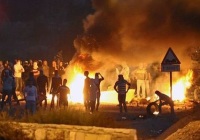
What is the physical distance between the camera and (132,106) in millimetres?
24859

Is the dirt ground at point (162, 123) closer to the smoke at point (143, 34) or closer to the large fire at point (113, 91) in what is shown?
the large fire at point (113, 91)

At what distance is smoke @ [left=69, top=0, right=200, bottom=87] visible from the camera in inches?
1222

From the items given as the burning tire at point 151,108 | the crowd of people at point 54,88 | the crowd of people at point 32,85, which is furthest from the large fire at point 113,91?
the burning tire at point 151,108

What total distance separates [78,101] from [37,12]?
49078 millimetres

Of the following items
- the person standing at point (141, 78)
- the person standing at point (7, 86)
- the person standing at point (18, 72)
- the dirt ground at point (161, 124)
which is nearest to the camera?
the dirt ground at point (161, 124)

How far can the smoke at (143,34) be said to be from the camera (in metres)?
31.0

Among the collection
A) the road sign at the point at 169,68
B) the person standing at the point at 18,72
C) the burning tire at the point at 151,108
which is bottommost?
the burning tire at the point at 151,108

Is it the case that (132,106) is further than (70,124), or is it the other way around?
(132,106)

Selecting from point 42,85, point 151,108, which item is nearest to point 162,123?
point 151,108

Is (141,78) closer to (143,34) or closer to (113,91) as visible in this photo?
(113,91)

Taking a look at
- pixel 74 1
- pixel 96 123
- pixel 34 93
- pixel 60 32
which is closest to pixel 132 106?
pixel 34 93

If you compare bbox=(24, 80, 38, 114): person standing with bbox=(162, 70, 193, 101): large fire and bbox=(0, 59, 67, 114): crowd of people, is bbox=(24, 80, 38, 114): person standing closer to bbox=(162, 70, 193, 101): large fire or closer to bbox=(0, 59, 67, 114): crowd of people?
bbox=(0, 59, 67, 114): crowd of people

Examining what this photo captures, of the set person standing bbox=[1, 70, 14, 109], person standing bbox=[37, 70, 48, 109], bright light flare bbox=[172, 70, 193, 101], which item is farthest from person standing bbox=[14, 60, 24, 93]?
bright light flare bbox=[172, 70, 193, 101]

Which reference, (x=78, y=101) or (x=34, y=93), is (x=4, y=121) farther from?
(x=78, y=101)
